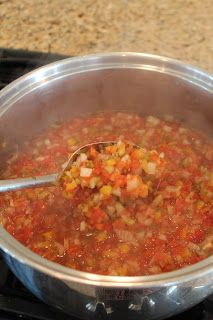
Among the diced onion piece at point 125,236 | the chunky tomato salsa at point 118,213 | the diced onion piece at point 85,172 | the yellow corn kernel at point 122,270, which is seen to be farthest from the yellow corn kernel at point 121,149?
the yellow corn kernel at point 122,270

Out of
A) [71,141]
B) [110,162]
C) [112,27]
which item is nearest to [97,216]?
[110,162]

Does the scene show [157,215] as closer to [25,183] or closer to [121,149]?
[121,149]

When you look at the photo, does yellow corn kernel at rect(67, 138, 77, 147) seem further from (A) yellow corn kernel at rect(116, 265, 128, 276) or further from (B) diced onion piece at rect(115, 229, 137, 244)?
(A) yellow corn kernel at rect(116, 265, 128, 276)

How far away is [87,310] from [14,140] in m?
0.70

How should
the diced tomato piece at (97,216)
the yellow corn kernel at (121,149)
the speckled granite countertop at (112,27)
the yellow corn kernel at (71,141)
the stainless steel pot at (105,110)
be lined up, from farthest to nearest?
the speckled granite countertop at (112,27)
the yellow corn kernel at (71,141)
the yellow corn kernel at (121,149)
the diced tomato piece at (97,216)
the stainless steel pot at (105,110)

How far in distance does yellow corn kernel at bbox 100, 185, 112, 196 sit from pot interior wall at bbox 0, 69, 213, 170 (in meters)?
0.37

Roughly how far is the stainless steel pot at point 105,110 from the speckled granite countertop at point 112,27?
0.31m

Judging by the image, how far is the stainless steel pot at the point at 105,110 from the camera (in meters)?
0.91

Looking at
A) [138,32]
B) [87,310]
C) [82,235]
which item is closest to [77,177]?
[82,235]

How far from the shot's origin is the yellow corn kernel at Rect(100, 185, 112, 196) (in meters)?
1.29

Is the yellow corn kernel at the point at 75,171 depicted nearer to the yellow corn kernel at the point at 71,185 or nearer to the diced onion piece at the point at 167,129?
the yellow corn kernel at the point at 71,185

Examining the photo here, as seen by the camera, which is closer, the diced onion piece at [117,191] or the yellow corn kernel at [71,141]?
the diced onion piece at [117,191]

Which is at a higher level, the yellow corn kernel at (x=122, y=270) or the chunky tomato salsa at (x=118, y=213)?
the chunky tomato salsa at (x=118, y=213)

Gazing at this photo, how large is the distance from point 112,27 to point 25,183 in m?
1.02
